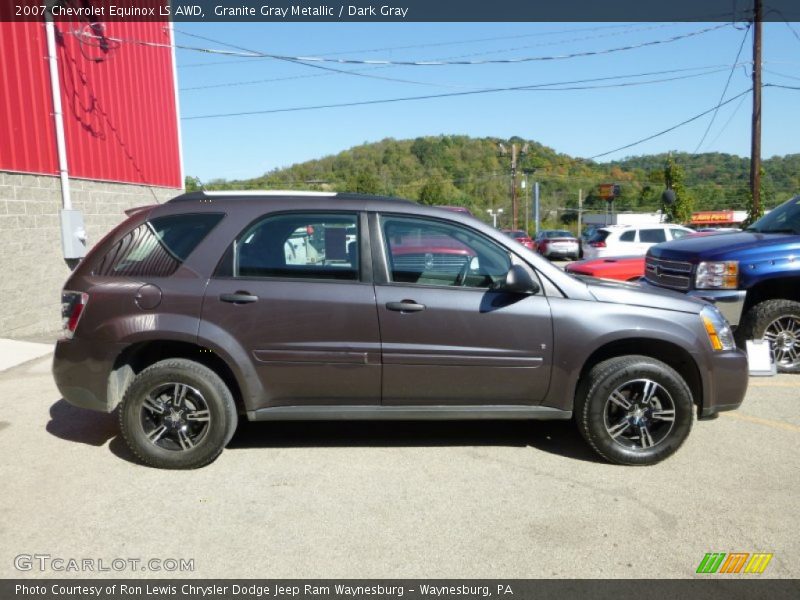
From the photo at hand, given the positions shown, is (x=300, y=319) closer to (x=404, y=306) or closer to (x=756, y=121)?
(x=404, y=306)

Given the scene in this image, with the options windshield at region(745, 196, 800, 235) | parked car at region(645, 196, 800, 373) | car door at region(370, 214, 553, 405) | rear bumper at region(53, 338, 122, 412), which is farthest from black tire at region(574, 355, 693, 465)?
windshield at region(745, 196, 800, 235)

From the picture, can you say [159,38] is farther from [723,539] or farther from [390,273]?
[723,539]

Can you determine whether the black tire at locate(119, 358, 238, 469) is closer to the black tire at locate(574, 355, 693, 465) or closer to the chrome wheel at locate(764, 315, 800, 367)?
the black tire at locate(574, 355, 693, 465)

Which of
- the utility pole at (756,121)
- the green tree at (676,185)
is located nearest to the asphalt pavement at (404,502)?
the utility pole at (756,121)

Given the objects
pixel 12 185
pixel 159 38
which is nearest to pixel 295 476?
pixel 12 185

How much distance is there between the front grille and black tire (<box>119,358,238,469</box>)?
15.8 ft

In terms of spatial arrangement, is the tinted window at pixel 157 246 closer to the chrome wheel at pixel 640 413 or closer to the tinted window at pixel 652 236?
the chrome wheel at pixel 640 413

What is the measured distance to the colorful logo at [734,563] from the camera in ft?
9.55

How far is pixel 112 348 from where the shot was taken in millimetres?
3977

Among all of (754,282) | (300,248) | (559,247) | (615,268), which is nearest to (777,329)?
(754,282)

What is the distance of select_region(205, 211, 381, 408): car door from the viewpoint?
3.94m

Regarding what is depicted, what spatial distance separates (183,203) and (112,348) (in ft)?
3.54

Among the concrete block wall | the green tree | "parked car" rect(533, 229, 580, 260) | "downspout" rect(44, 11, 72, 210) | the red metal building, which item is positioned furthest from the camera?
the green tree

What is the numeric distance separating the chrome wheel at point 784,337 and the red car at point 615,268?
318cm
